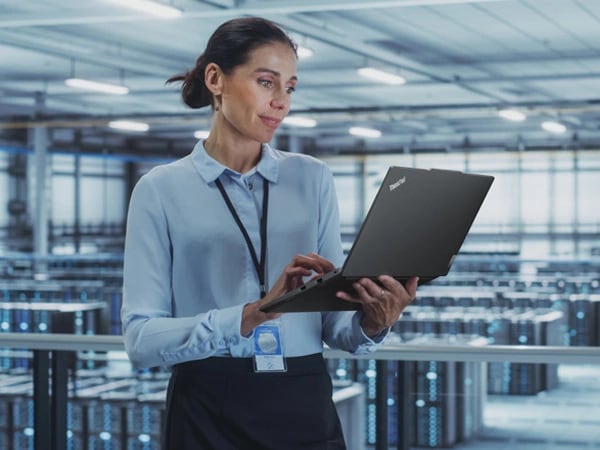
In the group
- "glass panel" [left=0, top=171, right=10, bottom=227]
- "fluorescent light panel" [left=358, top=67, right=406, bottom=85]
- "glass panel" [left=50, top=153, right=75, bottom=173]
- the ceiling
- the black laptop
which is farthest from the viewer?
"glass panel" [left=50, top=153, right=75, bottom=173]

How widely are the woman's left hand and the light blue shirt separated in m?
0.08

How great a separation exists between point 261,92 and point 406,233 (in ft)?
0.96

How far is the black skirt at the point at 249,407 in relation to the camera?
1.36 m

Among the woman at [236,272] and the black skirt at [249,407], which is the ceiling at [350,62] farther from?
the black skirt at [249,407]

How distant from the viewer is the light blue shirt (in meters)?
1.38

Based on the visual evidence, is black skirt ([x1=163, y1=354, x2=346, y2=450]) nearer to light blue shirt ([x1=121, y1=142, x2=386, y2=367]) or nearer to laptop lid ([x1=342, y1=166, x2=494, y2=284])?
light blue shirt ([x1=121, y1=142, x2=386, y2=367])

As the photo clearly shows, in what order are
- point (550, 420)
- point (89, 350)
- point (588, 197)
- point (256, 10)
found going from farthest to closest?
1. point (588, 197)
2. point (256, 10)
3. point (89, 350)
4. point (550, 420)

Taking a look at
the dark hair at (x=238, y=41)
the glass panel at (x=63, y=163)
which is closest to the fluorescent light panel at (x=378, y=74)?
the dark hair at (x=238, y=41)

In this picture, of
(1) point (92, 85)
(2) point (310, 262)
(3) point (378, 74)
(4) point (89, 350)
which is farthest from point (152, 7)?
(2) point (310, 262)

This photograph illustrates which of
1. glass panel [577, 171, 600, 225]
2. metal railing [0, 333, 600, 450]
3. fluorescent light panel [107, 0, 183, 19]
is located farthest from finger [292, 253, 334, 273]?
glass panel [577, 171, 600, 225]

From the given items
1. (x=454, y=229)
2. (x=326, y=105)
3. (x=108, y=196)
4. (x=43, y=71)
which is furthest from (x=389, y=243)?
(x=108, y=196)

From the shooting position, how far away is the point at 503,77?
1689cm

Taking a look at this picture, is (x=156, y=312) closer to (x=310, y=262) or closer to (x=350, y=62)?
(x=310, y=262)

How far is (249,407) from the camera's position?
1360 millimetres
